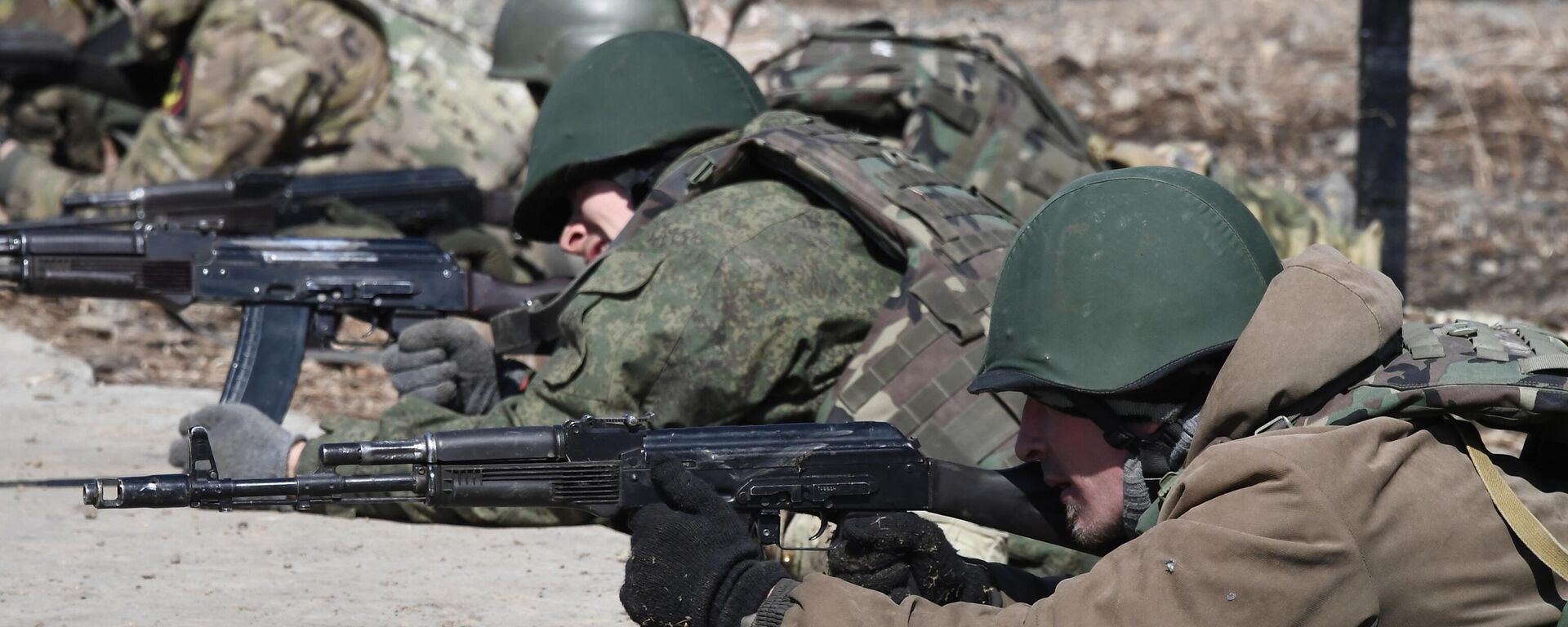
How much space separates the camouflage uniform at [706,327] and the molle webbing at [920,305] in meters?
0.11

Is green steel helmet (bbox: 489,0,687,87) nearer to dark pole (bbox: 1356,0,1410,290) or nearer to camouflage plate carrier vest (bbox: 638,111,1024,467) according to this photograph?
camouflage plate carrier vest (bbox: 638,111,1024,467)

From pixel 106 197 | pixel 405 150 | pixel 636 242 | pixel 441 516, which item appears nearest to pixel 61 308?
pixel 106 197

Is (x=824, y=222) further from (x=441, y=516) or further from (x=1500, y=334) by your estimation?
(x=1500, y=334)

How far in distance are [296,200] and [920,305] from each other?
392 cm

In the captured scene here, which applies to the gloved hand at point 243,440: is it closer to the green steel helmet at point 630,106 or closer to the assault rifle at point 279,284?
the assault rifle at point 279,284

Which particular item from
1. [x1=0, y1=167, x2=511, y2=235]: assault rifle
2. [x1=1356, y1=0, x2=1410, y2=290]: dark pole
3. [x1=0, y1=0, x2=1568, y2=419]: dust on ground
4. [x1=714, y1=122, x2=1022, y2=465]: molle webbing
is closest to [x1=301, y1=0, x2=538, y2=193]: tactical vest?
[x1=0, y1=167, x2=511, y2=235]: assault rifle

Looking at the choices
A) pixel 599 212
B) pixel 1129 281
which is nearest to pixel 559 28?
pixel 599 212

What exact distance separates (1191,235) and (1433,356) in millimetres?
424

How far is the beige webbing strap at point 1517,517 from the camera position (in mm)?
2395

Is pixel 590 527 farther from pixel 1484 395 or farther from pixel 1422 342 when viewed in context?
pixel 1484 395

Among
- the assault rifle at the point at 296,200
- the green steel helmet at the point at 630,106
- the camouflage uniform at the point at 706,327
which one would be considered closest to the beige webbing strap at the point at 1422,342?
the camouflage uniform at the point at 706,327

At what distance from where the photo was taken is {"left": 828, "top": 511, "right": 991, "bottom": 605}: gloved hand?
290 cm

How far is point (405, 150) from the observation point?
788 cm

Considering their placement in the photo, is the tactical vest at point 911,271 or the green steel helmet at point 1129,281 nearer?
the green steel helmet at point 1129,281
